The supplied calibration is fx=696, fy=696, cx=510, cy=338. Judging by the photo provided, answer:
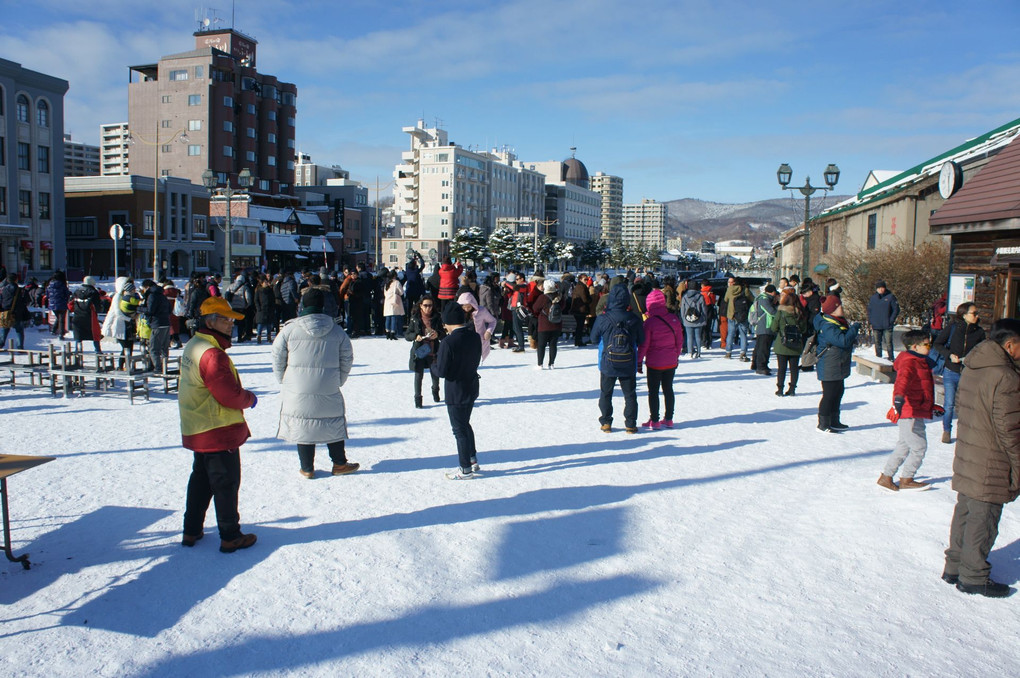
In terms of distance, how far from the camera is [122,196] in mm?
49062

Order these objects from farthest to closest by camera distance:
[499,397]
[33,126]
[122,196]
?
[122,196], [33,126], [499,397]

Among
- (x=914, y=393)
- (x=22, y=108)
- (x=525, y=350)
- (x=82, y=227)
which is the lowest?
(x=525, y=350)

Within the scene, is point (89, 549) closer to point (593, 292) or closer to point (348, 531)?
point (348, 531)

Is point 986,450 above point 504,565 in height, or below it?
above

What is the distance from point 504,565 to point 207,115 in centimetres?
7943

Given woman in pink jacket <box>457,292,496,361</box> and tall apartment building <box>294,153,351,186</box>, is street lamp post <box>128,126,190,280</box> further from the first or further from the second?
tall apartment building <box>294,153,351,186</box>

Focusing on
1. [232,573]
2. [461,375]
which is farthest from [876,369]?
[232,573]

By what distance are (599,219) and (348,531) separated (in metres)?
171

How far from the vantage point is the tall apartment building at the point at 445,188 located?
115938 millimetres

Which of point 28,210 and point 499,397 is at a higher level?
point 28,210

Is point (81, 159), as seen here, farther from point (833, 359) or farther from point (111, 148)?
point (833, 359)

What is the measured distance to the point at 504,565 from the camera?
446 cm

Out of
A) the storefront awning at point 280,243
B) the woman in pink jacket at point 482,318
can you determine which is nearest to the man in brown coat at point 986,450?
the woman in pink jacket at point 482,318

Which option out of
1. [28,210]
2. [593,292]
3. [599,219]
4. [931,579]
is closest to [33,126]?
[28,210]
